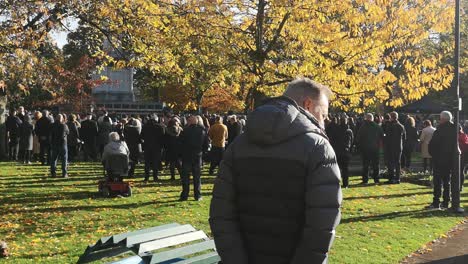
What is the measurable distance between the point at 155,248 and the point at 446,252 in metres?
4.76

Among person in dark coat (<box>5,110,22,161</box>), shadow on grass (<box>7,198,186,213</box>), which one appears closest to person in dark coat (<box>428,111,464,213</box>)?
shadow on grass (<box>7,198,186,213</box>)

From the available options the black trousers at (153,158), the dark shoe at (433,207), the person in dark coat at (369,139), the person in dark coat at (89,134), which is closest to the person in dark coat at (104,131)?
the person in dark coat at (89,134)

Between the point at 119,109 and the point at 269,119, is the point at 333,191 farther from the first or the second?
the point at 119,109

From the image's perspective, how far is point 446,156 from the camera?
11.3 metres

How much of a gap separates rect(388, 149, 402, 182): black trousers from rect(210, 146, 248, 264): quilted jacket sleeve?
1344 centimetres

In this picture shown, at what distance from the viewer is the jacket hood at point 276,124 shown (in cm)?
296

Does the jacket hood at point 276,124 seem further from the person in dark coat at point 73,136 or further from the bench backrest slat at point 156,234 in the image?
the person in dark coat at point 73,136

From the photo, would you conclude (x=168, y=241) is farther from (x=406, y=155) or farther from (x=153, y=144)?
(x=406, y=155)

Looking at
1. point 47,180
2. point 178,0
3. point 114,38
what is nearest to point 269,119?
point 178,0

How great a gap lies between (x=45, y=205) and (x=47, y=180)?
408 centimetres

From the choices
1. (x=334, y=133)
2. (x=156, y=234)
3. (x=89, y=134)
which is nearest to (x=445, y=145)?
(x=334, y=133)

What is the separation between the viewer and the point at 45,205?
1140cm

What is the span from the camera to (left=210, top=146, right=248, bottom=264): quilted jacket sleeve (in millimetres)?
3109

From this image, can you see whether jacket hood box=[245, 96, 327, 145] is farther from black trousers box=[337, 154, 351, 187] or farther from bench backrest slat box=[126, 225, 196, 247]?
black trousers box=[337, 154, 351, 187]
